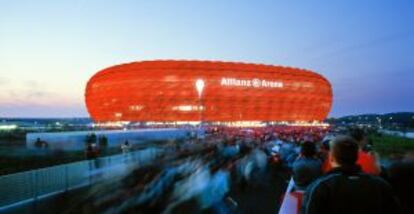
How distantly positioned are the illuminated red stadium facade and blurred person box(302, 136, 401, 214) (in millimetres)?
112498

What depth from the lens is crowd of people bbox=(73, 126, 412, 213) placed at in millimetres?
3396

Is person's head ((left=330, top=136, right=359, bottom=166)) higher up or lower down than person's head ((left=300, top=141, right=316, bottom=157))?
higher up

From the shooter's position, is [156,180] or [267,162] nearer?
[156,180]

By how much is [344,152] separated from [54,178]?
1118cm

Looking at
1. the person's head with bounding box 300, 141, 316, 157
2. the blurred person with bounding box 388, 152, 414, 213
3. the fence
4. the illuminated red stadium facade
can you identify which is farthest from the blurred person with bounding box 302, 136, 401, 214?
the illuminated red stadium facade

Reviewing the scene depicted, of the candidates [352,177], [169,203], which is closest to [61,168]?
[169,203]

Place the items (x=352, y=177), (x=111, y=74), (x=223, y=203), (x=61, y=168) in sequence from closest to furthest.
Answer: (x=352, y=177)
(x=223, y=203)
(x=61, y=168)
(x=111, y=74)

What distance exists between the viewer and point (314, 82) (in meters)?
142

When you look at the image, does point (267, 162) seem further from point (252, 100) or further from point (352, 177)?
point (252, 100)

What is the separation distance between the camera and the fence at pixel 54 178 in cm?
1134

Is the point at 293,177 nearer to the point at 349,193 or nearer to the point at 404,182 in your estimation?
the point at 404,182

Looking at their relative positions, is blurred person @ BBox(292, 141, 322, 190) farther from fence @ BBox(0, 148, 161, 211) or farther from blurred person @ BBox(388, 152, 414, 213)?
fence @ BBox(0, 148, 161, 211)

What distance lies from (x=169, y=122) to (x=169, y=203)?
110238 millimetres

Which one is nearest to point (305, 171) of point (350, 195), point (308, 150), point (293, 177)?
point (293, 177)
